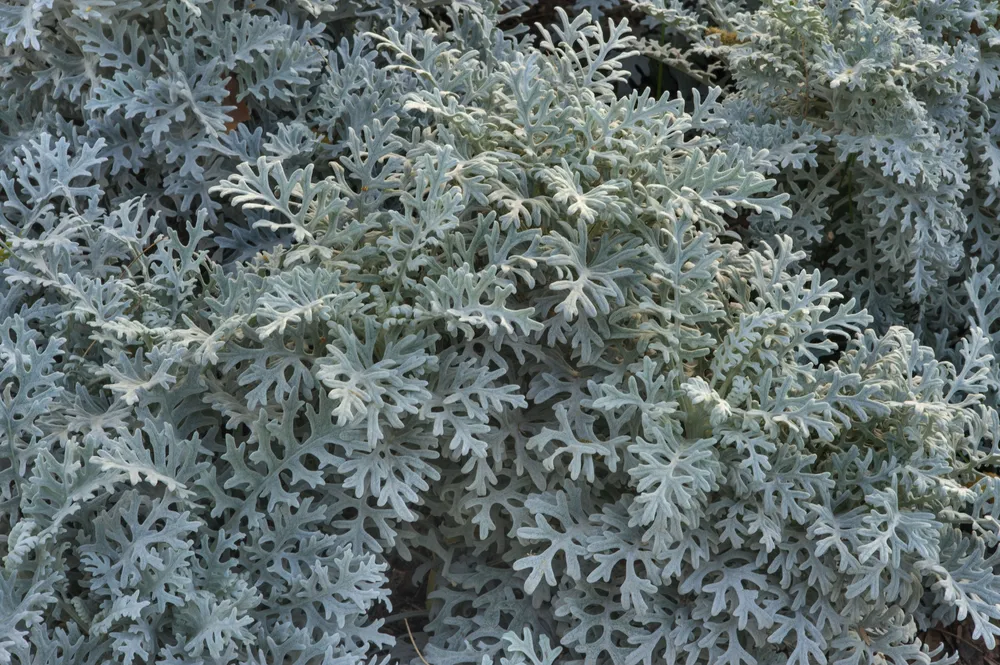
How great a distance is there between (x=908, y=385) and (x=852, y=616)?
20.1 inches

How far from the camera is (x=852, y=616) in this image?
207 cm

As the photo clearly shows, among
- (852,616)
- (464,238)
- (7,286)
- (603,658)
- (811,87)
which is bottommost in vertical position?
(603,658)

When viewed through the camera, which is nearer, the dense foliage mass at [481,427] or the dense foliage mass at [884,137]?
the dense foliage mass at [481,427]

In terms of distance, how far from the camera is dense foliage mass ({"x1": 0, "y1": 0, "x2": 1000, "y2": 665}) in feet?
6.36

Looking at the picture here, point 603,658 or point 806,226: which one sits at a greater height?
point 806,226

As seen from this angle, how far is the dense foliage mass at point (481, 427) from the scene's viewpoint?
6.36 ft

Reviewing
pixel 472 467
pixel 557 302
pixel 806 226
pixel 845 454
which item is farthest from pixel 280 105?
pixel 845 454

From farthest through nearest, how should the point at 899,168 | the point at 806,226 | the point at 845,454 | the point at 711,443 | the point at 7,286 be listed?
the point at 806,226, the point at 899,168, the point at 7,286, the point at 845,454, the point at 711,443

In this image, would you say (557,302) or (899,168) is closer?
(557,302)

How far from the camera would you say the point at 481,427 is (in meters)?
1.97

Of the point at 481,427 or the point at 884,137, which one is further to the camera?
the point at 884,137

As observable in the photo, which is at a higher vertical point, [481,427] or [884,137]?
[884,137]

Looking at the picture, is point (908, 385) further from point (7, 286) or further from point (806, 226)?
point (7, 286)

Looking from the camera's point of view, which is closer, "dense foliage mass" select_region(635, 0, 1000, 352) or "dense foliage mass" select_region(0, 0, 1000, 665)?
"dense foliage mass" select_region(0, 0, 1000, 665)
